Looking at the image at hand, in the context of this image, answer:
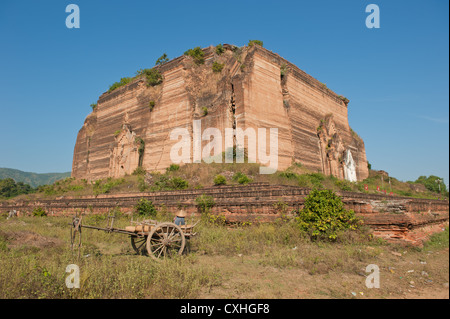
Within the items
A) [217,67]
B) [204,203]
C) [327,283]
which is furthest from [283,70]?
[327,283]

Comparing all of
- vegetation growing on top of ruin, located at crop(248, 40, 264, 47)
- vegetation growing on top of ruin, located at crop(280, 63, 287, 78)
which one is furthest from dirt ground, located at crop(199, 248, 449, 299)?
Result: vegetation growing on top of ruin, located at crop(280, 63, 287, 78)

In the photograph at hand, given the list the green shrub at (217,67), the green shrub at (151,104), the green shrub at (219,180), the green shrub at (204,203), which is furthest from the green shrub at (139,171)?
Result: the green shrub at (204,203)

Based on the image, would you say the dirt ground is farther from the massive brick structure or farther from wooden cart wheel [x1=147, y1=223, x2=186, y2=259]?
the massive brick structure

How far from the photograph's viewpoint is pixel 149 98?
28.4 meters

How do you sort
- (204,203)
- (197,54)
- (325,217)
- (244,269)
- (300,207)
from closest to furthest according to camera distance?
1. (244,269)
2. (325,217)
3. (300,207)
4. (204,203)
5. (197,54)

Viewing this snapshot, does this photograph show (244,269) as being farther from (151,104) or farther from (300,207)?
(151,104)

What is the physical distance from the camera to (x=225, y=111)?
21344 millimetres

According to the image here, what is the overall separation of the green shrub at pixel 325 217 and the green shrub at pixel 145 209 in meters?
6.47

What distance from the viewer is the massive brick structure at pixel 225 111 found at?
2194 centimetres

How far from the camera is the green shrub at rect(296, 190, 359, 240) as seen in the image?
7.15 m

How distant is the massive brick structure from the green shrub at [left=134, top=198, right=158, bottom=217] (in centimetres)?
1027

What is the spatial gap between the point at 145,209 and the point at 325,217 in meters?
7.55

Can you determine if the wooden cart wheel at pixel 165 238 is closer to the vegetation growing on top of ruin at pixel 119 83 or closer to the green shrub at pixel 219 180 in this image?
the green shrub at pixel 219 180
